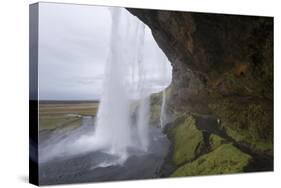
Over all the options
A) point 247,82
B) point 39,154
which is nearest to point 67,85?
point 39,154

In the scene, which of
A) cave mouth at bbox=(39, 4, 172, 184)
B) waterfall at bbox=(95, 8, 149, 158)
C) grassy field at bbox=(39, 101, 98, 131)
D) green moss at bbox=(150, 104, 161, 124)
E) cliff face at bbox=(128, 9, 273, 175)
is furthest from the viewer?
cliff face at bbox=(128, 9, 273, 175)

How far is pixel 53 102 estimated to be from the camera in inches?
328

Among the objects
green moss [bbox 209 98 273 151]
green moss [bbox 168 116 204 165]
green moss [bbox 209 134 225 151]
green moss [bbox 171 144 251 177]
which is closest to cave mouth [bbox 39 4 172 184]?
green moss [bbox 168 116 204 165]

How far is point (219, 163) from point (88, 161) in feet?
6.19

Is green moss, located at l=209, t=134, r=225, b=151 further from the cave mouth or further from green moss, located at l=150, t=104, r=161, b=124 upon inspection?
green moss, located at l=150, t=104, r=161, b=124

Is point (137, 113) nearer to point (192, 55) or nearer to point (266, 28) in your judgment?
point (192, 55)

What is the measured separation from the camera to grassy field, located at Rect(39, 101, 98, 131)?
828 centimetres

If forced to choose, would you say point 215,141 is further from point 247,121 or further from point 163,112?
point 163,112

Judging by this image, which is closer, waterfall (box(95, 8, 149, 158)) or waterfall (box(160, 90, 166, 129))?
waterfall (box(95, 8, 149, 158))

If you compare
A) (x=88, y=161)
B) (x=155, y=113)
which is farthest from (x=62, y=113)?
(x=155, y=113)

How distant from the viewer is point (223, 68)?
9.45 meters

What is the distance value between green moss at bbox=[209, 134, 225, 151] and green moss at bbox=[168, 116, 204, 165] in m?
0.14

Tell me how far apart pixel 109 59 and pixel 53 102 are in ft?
2.83

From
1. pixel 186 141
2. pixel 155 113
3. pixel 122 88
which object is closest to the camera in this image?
pixel 122 88
